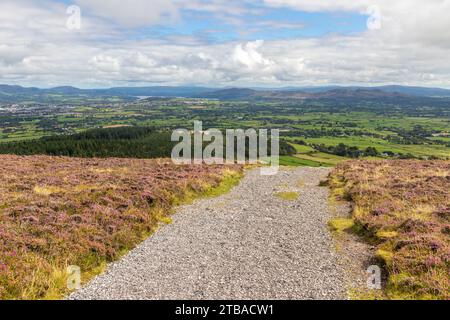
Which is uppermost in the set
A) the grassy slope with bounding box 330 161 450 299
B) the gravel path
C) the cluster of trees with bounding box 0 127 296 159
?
the grassy slope with bounding box 330 161 450 299

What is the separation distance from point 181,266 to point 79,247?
14.7 feet

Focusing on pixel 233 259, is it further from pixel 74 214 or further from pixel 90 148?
pixel 90 148

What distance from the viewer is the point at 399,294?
12242 millimetres

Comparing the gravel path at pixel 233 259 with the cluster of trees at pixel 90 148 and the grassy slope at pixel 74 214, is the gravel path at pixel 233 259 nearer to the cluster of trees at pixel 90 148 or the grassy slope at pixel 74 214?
the grassy slope at pixel 74 214

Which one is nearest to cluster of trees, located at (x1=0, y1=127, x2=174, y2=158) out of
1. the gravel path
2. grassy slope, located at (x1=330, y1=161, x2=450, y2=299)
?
grassy slope, located at (x1=330, y1=161, x2=450, y2=299)

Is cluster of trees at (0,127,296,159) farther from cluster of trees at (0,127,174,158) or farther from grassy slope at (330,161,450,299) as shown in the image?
grassy slope at (330,161,450,299)

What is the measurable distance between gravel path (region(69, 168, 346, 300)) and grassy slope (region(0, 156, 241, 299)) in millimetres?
1115

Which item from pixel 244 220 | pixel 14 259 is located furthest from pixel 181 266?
pixel 244 220

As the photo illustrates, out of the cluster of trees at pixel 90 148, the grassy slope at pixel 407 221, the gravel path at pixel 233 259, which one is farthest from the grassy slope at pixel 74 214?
the cluster of trees at pixel 90 148

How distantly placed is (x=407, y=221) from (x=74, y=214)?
1752 cm

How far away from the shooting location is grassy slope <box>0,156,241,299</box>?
13031 millimetres

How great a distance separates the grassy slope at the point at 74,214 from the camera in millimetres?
13031

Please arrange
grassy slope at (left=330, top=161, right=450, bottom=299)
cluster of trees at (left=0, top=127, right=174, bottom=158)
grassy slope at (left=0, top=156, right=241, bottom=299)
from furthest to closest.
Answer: cluster of trees at (left=0, top=127, right=174, bottom=158) < grassy slope at (left=0, top=156, right=241, bottom=299) < grassy slope at (left=330, top=161, right=450, bottom=299)
